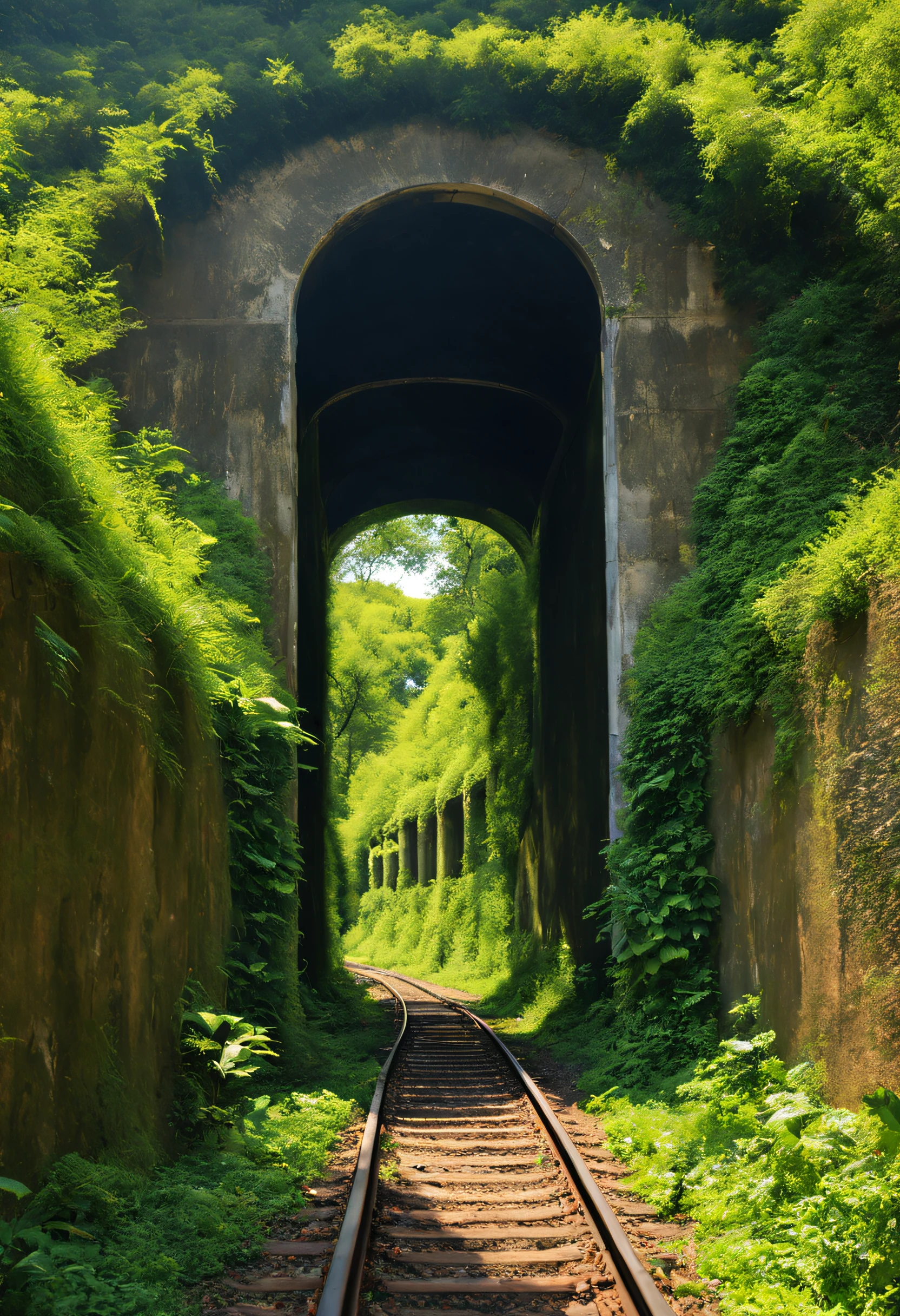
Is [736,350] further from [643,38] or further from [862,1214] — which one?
[862,1214]

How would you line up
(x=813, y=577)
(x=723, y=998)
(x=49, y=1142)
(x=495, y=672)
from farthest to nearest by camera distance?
(x=495, y=672), (x=723, y=998), (x=813, y=577), (x=49, y=1142)

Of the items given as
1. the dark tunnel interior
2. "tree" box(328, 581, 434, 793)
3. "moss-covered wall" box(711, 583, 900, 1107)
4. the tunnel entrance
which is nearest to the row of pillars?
"tree" box(328, 581, 434, 793)

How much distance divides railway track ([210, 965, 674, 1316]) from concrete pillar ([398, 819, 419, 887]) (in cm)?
2761

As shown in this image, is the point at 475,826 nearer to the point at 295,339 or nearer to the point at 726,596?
the point at 295,339

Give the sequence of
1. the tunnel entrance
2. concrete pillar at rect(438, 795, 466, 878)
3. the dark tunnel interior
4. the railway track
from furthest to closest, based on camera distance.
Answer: concrete pillar at rect(438, 795, 466, 878)
the tunnel entrance
the dark tunnel interior
the railway track

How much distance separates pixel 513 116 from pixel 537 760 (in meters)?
11.8

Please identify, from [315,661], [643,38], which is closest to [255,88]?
[643,38]

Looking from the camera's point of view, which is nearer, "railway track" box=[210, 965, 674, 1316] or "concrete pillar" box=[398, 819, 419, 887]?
"railway track" box=[210, 965, 674, 1316]

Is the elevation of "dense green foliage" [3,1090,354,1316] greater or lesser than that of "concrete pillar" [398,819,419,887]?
lesser

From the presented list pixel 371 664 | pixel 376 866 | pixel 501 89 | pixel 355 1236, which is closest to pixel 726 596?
pixel 501 89

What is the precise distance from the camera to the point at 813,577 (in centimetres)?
716

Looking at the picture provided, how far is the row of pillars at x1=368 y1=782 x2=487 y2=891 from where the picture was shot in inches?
1052

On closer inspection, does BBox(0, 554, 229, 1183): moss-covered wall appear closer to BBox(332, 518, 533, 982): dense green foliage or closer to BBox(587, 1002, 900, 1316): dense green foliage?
BBox(587, 1002, 900, 1316): dense green foliage

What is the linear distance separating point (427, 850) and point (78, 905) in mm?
29075
